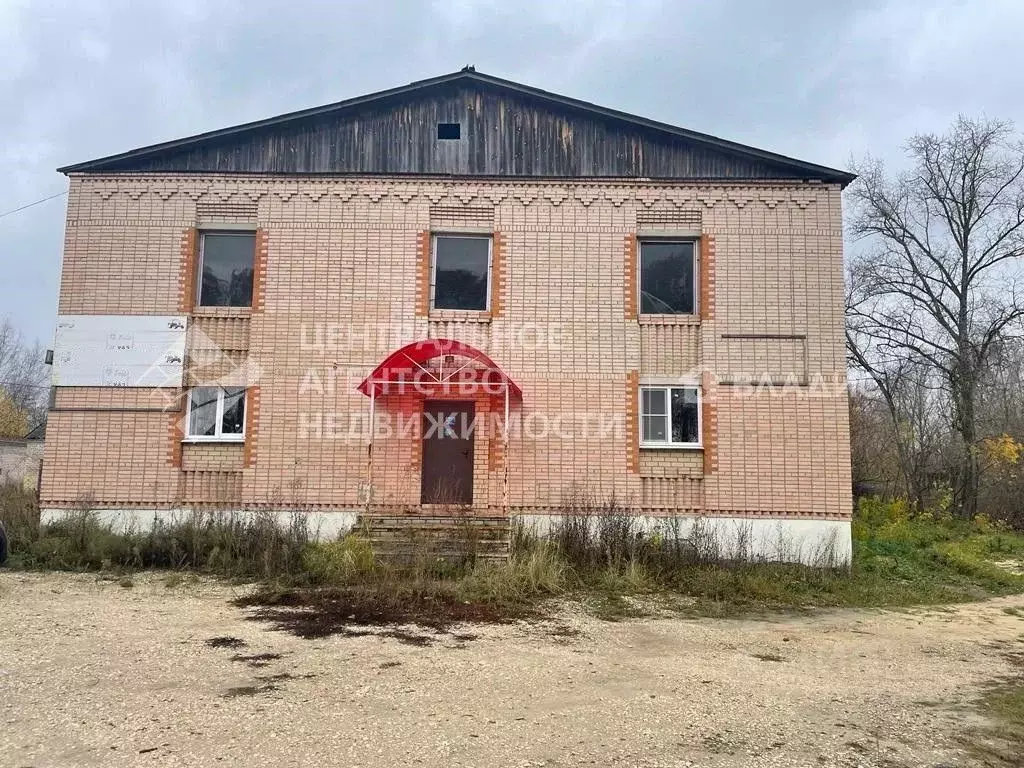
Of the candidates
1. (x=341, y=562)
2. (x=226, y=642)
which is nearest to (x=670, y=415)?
(x=341, y=562)

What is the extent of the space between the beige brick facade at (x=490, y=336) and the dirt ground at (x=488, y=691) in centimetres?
366

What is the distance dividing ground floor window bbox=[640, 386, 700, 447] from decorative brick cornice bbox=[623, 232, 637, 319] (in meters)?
1.45

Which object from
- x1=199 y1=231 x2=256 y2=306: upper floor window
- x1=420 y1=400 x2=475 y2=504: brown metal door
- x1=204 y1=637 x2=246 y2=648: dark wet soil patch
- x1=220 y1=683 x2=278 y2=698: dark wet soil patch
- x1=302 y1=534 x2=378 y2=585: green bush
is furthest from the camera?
x1=199 y1=231 x2=256 y2=306: upper floor window

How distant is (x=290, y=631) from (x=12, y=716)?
114 inches

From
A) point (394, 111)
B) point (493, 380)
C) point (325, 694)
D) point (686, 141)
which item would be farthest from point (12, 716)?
point (686, 141)

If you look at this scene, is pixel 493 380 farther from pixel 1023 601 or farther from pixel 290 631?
pixel 1023 601

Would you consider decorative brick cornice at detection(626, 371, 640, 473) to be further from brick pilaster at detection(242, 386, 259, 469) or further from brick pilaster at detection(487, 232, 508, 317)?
brick pilaster at detection(242, 386, 259, 469)

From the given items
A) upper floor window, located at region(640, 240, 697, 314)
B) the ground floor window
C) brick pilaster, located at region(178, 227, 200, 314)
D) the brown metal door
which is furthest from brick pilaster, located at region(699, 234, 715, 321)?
brick pilaster, located at region(178, 227, 200, 314)

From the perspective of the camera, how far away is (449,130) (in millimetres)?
13125

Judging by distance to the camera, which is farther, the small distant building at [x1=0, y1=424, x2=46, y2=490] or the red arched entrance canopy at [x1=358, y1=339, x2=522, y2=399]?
the small distant building at [x1=0, y1=424, x2=46, y2=490]

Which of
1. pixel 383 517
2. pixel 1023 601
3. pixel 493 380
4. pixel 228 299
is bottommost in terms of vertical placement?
pixel 1023 601

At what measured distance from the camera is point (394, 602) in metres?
8.89

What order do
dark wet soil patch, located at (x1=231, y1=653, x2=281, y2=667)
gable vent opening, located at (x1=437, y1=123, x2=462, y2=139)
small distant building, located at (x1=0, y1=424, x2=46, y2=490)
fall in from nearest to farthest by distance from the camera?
dark wet soil patch, located at (x1=231, y1=653, x2=281, y2=667)
gable vent opening, located at (x1=437, y1=123, x2=462, y2=139)
small distant building, located at (x1=0, y1=424, x2=46, y2=490)

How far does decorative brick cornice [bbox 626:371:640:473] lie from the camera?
40.1ft
